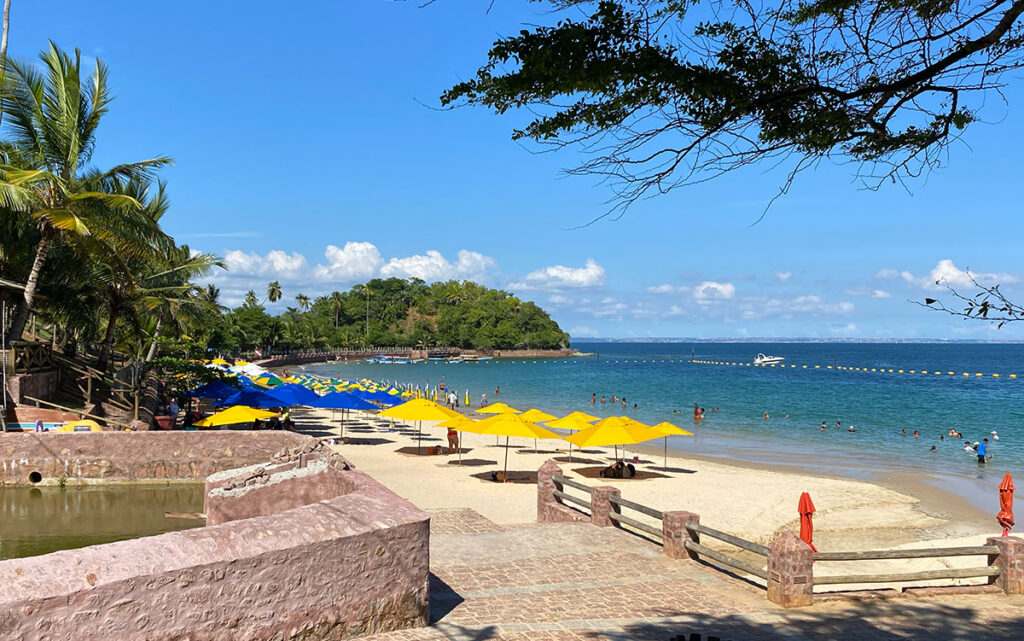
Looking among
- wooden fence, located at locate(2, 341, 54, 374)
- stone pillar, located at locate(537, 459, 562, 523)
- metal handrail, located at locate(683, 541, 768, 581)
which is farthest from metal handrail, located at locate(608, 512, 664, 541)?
wooden fence, located at locate(2, 341, 54, 374)

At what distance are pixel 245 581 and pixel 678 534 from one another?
6.59m

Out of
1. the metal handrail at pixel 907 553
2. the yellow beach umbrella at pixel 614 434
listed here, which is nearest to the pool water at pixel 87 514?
the yellow beach umbrella at pixel 614 434

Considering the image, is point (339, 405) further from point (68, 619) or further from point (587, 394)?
point (587, 394)

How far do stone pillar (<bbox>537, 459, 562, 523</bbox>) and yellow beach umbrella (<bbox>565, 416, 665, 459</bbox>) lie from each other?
5.88m

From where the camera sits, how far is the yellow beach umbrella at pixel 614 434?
1973cm

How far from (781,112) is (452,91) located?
2491 millimetres

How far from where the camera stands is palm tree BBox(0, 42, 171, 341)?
1916cm

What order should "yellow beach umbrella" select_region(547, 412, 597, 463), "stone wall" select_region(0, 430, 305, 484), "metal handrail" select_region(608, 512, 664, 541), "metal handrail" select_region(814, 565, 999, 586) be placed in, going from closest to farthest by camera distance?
"metal handrail" select_region(814, 565, 999, 586) < "metal handrail" select_region(608, 512, 664, 541) < "stone wall" select_region(0, 430, 305, 484) < "yellow beach umbrella" select_region(547, 412, 597, 463)

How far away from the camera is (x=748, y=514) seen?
18.2 m

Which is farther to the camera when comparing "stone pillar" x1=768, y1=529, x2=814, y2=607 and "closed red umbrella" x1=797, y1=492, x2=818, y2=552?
"closed red umbrella" x1=797, y1=492, x2=818, y2=552

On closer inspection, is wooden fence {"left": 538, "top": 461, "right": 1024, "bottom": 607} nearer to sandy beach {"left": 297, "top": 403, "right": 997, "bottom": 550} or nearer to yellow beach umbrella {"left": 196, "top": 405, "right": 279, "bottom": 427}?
sandy beach {"left": 297, "top": 403, "right": 997, "bottom": 550}

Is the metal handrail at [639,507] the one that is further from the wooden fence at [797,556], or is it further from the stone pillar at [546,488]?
the stone pillar at [546,488]

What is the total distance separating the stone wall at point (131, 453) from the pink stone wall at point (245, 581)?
1000 cm

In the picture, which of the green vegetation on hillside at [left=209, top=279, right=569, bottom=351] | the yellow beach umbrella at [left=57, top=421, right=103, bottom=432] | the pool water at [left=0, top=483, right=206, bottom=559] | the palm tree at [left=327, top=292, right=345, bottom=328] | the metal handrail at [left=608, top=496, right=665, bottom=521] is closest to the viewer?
the metal handrail at [left=608, top=496, right=665, bottom=521]
